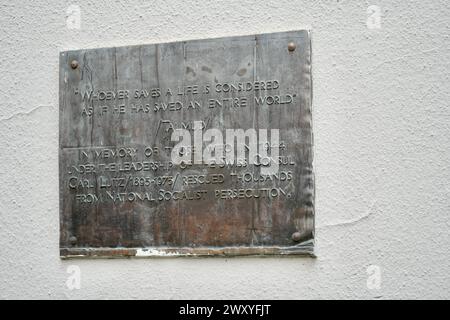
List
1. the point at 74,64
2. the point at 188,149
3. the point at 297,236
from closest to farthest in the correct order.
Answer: the point at 297,236
the point at 188,149
the point at 74,64

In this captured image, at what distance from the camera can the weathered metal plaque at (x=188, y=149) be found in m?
3.71

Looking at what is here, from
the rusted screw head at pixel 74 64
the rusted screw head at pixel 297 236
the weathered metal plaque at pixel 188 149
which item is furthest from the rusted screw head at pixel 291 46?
the rusted screw head at pixel 74 64

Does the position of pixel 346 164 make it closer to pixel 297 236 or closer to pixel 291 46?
pixel 297 236

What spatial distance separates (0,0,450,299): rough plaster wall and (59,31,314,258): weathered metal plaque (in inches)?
3.5

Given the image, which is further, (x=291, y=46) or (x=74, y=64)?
(x=74, y=64)

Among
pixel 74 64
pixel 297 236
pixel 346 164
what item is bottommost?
pixel 297 236

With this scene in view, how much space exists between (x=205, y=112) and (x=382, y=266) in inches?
49.4

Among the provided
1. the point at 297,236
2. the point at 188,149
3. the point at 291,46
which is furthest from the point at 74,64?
the point at 297,236

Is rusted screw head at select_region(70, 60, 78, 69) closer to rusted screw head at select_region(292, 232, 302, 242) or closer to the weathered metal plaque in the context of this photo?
the weathered metal plaque

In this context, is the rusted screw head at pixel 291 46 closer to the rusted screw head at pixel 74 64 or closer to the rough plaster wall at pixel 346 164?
the rough plaster wall at pixel 346 164

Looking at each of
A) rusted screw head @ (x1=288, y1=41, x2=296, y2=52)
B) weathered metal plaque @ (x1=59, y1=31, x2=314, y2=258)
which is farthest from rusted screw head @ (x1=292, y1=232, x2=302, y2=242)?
rusted screw head @ (x1=288, y1=41, x2=296, y2=52)

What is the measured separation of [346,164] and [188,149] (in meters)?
0.87

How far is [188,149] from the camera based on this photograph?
386 cm

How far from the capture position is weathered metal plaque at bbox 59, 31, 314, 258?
3709 mm
